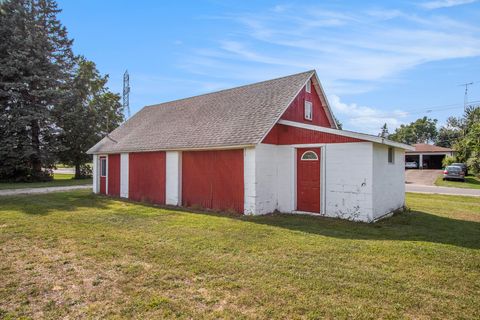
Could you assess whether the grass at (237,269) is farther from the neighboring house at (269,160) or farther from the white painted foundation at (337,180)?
the neighboring house at (269,160)

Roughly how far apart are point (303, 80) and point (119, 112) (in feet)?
93.8

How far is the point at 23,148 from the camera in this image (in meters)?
23.8

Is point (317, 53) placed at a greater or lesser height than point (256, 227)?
greater

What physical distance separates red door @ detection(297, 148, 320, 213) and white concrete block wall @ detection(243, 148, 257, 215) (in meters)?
1.82

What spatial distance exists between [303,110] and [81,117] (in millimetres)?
23519

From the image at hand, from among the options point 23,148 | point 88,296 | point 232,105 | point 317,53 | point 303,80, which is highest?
point 317,53

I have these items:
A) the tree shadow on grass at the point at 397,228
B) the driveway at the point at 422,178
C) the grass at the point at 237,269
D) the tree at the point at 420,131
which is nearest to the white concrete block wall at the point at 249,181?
the tree shadow on grass at the point at 397,228

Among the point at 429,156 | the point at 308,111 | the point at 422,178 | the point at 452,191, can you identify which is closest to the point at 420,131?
the point at 429,156

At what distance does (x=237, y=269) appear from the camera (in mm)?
5219

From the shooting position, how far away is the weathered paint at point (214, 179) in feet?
→ 35.9

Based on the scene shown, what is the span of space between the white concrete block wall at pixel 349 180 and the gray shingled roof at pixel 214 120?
2565mm

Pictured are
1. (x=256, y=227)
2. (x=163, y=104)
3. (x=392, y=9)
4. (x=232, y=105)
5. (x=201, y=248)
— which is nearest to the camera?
(x=201, y=248)

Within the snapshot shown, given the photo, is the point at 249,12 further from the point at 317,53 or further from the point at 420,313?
the point at 420,313

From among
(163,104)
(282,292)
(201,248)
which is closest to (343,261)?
(282,292)
